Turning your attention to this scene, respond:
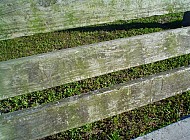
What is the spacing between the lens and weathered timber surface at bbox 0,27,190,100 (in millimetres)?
1679

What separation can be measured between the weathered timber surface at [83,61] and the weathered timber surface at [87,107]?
15 cm

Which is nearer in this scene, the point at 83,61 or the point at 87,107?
the point at 83,61

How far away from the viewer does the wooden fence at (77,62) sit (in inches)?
66.7

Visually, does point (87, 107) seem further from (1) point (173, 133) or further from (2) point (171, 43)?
(2) point (171, 43)

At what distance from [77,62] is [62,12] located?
0.33m

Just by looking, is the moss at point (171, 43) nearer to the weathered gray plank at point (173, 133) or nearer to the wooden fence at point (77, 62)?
the wooden fence at point (77, 62)

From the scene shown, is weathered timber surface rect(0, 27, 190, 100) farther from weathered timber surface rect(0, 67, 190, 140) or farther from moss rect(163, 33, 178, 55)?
weathered timber surface rect(0, 67, 190, 140)

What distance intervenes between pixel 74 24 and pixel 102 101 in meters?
0.58

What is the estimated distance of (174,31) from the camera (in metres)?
2.12

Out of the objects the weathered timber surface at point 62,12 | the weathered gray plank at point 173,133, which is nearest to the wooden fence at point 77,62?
the weathered timber surface at point 62,12

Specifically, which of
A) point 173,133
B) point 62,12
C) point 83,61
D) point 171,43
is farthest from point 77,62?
point 173,133

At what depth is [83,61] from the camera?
1841mm

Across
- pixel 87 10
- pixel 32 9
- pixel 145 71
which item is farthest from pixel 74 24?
pixel 145 71

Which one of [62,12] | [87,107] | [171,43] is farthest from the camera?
[171,43]
